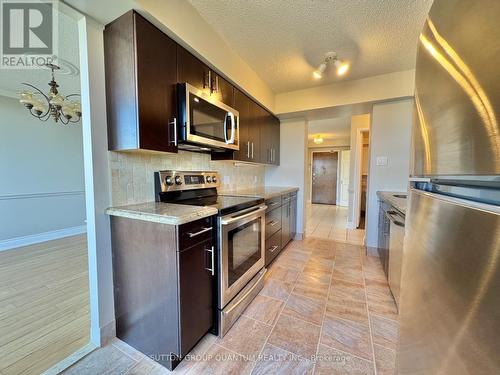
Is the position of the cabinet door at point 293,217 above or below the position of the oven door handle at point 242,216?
below

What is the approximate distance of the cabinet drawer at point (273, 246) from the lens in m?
2.35

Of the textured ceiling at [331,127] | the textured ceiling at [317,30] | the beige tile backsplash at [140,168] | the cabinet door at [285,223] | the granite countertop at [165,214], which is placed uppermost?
the textured ceiling at [317,30]

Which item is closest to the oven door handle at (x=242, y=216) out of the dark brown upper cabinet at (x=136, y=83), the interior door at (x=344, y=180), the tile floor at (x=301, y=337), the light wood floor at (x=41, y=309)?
the dark brown upper cabinet at (x=136, y=83)

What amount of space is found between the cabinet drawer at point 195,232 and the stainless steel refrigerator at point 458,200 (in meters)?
1.02

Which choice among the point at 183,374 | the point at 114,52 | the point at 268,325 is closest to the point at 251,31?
the point at 114,52

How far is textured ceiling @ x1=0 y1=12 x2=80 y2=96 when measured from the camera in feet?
5.39

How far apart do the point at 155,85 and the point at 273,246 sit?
2.05m

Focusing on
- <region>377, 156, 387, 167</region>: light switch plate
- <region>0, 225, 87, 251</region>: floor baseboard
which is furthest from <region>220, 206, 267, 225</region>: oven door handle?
<region>0, 225, 87, 251</region>: floor baseboard

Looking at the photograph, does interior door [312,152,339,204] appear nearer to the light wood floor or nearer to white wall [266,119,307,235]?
white wall [266,119,307,235]

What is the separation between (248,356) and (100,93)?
76.5 inches

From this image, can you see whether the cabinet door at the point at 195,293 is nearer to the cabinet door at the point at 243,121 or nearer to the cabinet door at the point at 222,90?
the cabinet door at the point at 243,121

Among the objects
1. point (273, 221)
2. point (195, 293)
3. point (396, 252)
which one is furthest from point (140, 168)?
point (396, 252)

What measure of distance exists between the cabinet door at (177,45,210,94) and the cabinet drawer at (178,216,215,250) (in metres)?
1.07

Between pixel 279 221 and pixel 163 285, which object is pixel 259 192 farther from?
pixel 163 285
